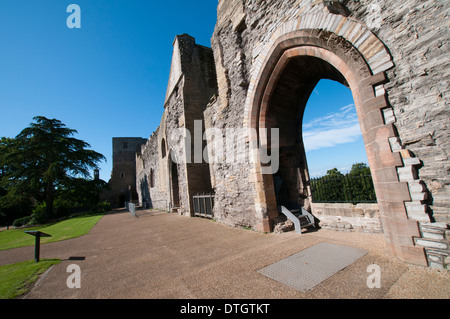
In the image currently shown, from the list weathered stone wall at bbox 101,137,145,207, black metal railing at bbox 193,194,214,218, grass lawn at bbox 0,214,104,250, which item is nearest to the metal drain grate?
black metal railing at bbox 193,194,214,218

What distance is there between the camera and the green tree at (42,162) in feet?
61.6

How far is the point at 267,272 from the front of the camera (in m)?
2.92

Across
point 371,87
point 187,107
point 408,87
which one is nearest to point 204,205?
point 187,107

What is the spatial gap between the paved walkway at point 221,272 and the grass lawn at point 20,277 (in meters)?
0.18

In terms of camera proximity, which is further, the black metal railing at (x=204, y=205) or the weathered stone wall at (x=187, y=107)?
the weathered stone wall at (x=187, y=107)

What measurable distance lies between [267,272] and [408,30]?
4.21 meters

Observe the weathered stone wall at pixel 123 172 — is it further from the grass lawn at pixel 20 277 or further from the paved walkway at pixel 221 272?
the paved walkway at pixel 221 272

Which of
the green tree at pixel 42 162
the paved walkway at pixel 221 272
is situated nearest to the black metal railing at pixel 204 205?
the paved walkway at pixel 221 272

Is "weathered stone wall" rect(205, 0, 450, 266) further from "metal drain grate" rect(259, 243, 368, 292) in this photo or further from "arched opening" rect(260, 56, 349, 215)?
"arched opening" rect(260, 56, 349, 215)

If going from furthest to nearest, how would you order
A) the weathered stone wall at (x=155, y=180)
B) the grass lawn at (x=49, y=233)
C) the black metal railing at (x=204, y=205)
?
the weathered stone wall at (x=155, y=180) < the black metal railing at (x=204, y=205) < the grass lawn at (x=49, y=233)

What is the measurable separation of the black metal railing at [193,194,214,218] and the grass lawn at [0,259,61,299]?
17.1 ft

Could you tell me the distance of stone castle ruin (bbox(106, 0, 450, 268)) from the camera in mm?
2619

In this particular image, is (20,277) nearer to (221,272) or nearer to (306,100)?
(221,272)

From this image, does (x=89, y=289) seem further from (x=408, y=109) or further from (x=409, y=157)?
(x=408, y=109)
